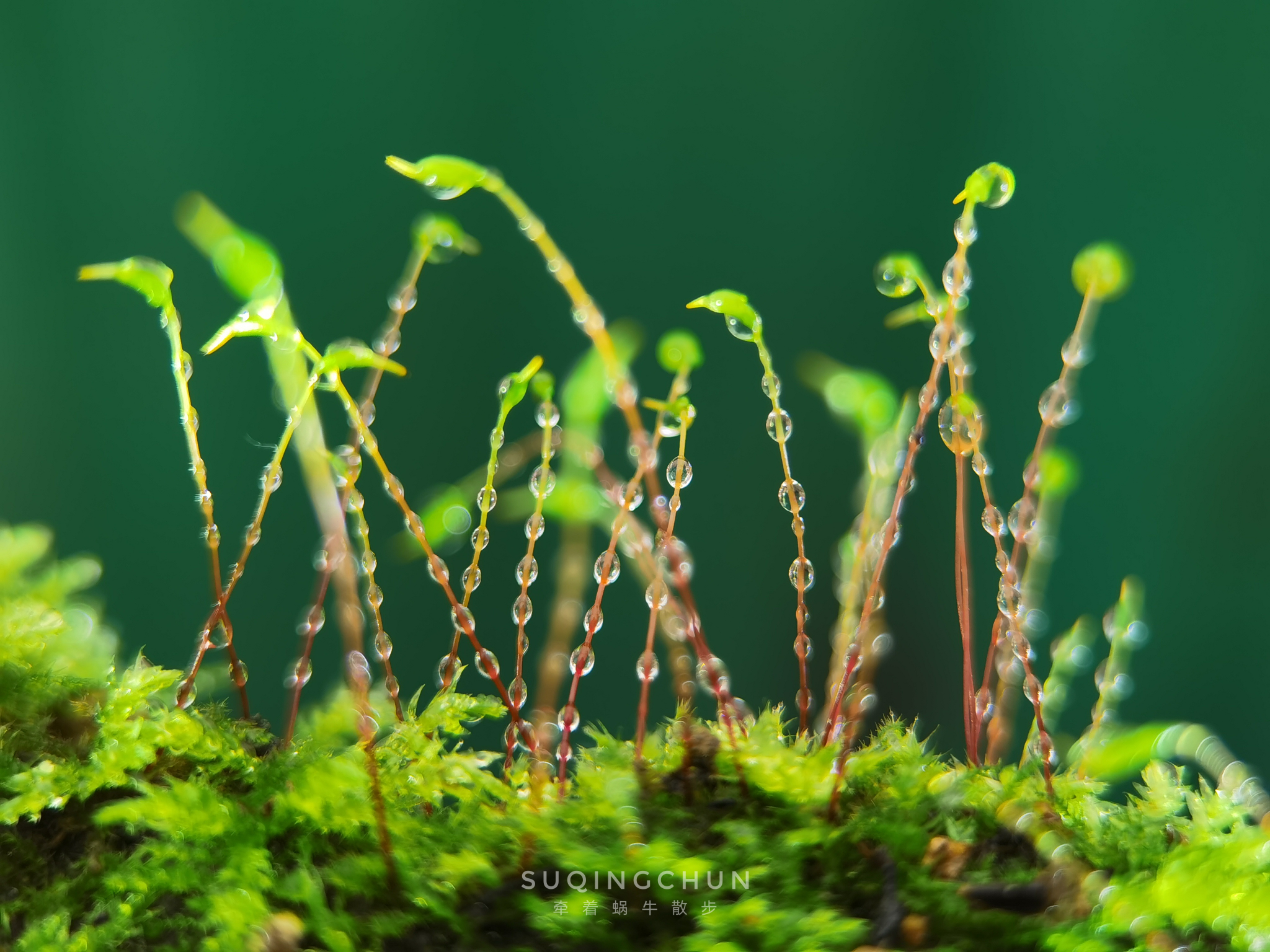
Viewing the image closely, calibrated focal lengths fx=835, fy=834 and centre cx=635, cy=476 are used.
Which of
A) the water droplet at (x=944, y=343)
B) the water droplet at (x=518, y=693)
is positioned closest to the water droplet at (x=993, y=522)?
the water droplet at (x=944, y=343)

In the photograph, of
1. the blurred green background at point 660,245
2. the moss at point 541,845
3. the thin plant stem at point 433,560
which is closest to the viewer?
the moss at point 541,845

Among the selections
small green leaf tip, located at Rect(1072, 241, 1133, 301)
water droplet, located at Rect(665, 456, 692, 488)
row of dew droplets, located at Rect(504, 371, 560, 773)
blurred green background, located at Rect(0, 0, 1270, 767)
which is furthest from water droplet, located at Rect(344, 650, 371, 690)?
blurred green background, located at Rect(0, 0, 1270, 767)

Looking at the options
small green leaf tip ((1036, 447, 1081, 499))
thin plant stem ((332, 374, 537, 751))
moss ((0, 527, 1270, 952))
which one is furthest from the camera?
small green leaf tip ((1036, 447, 1081, 499))

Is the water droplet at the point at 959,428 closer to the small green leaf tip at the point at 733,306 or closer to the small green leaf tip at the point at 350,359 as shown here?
the small green leaf tip at the point at 733,306

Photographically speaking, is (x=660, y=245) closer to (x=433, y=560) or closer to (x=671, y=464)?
(x=671, y=464)

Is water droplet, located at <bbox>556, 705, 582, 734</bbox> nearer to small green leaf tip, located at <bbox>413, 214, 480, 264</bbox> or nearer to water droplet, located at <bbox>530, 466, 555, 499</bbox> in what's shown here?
water droplet, located at <bbox>530, 466, 555, 499</bbox>

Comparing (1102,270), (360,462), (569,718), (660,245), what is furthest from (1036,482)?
(660,245)
